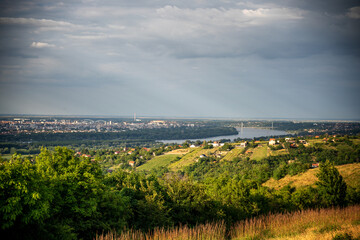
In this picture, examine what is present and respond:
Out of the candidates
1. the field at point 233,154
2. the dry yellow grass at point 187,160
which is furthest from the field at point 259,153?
the dry yellow grass at point 187,160

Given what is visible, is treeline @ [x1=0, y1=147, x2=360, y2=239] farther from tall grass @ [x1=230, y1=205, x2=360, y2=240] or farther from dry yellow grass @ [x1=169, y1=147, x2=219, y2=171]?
dry yellow grass @ [x1=169, y1=147, x2=219, y2=171]

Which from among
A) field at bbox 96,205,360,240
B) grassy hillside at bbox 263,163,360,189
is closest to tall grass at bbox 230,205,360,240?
field at bbox 96,205,360,240

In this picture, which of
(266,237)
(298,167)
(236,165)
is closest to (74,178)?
(266,237)

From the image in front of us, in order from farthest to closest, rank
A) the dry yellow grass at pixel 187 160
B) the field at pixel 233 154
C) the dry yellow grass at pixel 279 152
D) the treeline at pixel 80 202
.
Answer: the field at pixel 233 154, the dry yellow grass at pixel 187 160, the dry yellow grass at pixel 279 152, the treeline at pixel 80 202

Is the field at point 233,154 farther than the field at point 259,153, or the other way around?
the field at point 233,154

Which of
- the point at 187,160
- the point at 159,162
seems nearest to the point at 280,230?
the point at 187,160

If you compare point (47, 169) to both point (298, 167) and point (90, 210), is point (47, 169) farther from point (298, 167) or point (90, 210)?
point (298, 167)

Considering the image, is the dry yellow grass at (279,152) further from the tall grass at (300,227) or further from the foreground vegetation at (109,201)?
the tall grass at (300,227)
